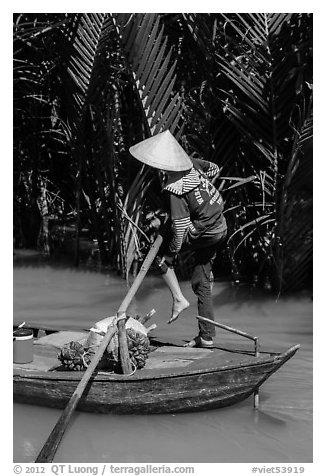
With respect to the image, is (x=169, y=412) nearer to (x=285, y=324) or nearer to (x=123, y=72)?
(x=285, y=324)

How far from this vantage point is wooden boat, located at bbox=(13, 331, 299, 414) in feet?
15.3

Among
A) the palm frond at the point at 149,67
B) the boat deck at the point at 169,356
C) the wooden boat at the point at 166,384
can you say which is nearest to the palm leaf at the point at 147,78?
the palm frond at the point at 149,67

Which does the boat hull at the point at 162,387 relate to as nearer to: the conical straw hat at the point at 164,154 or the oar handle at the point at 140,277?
the oar handle at the point at 140,277

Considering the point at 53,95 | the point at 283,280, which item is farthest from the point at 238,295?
the point at 53,95

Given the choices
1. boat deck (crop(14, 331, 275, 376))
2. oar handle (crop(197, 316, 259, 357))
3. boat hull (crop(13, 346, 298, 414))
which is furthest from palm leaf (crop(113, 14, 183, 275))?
boat hull (crop(13, 346, 298, 414))

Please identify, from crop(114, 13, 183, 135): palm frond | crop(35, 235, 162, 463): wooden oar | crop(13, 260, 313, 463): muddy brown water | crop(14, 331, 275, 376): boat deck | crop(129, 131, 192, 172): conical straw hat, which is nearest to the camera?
crop(35, 235, 162, 463): wooden oar

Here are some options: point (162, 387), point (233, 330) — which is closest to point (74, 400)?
point (162, 387)

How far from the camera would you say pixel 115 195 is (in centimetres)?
731

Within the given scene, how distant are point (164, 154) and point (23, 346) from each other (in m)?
1.44

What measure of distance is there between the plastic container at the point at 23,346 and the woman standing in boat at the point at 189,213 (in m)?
0.90

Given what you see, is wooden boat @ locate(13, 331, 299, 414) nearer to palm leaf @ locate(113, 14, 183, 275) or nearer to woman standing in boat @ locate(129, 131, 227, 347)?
woman standing in boat @ locate(129, 131, 227, 347)

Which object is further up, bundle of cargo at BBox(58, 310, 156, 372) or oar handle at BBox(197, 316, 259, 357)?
oar handle at BBox(197, 316, 259, 357)

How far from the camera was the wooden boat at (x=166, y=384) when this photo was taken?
4660 millimetres

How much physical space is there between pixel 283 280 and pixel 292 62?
1766mm
